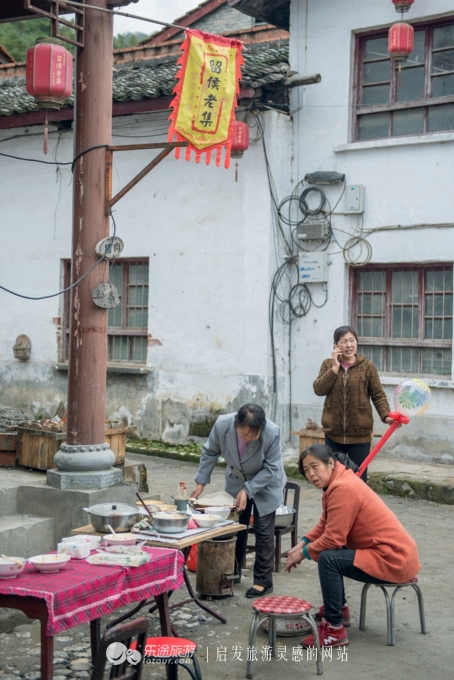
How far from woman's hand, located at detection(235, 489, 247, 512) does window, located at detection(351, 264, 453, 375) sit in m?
5.49

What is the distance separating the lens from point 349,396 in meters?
7.99

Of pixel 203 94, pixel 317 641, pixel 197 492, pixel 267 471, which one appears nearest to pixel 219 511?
pixel 197 492

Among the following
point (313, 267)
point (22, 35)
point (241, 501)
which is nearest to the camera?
point (241, 501)

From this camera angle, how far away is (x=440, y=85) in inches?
448

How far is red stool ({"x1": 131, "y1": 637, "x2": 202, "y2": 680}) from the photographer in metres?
4.53

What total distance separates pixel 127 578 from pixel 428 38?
8979 mm

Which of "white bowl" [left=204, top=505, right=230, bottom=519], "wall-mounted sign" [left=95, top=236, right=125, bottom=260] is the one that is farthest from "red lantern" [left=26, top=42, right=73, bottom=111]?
"white bowl" [left=204, top=505, right=230, bottom=519]

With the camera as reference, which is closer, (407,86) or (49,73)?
(49,73)

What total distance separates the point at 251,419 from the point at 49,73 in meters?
3.23

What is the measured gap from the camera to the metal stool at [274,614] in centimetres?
518

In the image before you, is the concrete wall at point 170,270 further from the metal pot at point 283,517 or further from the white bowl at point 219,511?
the white bowl at point 219,511

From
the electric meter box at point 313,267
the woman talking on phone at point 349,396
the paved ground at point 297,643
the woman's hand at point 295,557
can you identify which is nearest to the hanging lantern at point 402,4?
the electric meter box at point 313,267

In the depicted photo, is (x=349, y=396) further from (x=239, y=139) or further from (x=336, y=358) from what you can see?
(x=239, y=139)

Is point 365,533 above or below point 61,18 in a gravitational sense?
below
